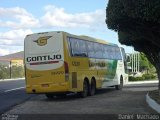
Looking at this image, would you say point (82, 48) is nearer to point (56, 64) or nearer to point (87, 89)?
point (87, 89)

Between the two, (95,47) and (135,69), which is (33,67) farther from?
(135,69)

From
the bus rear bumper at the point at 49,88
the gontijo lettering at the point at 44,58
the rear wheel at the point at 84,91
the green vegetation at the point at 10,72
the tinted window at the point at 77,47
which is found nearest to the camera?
the bus rear bumper at the point at 49,88

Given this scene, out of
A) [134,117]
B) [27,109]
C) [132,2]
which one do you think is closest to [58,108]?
[27,109]

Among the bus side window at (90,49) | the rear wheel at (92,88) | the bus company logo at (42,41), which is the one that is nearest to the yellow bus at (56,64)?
the bus company logo at (42,41)

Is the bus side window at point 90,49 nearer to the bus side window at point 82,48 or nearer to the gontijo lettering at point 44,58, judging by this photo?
the bus side window at point 82,48

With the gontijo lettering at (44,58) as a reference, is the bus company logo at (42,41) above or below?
above

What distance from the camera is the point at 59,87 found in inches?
933

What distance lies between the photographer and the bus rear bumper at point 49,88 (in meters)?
23.7

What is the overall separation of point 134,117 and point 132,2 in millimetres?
3877

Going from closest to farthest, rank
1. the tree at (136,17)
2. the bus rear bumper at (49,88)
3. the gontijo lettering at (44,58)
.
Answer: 1. the tree at (136,17)
2. the bus rear bumper at (49,88)
3. the gontijo lettering at (44,58)

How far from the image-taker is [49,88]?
943 inches

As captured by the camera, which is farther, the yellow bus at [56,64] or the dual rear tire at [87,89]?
the dual rear tire at [87,89]

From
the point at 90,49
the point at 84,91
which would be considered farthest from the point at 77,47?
the point at 84,91

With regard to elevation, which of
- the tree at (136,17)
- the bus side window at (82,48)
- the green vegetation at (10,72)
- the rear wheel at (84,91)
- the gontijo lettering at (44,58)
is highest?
the tree at (136,17)
